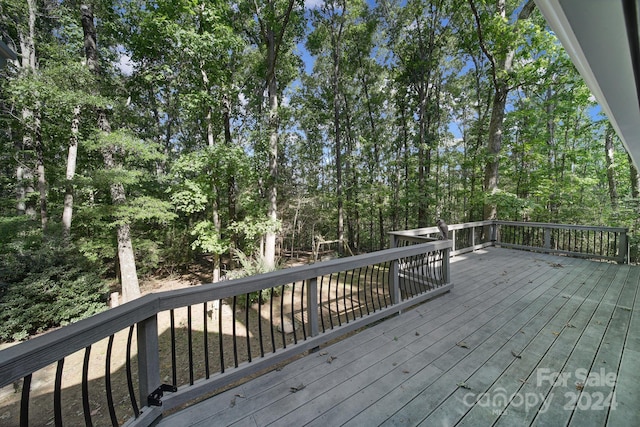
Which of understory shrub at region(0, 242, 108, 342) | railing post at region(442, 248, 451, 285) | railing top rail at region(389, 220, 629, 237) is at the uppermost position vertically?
railing top rail at region(389, 220, 629, 237)

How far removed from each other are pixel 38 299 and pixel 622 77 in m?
8.91

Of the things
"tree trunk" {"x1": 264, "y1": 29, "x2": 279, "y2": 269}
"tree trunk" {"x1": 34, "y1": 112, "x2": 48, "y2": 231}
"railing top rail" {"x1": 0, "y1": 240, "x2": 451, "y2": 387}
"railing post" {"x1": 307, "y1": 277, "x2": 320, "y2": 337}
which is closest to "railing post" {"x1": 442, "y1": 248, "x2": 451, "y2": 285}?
"railing top rail" {"x1": 0, "y1": 240, "x2": 451, "y2": 387}

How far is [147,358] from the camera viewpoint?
1548 millimetres

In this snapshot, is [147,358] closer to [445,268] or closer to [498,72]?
[445,268]

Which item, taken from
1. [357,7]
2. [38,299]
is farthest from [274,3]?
[38,299]

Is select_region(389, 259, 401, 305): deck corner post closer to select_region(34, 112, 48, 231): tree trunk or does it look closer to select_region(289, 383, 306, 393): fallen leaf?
select_region(289, 383, 306, 393): fallen leaf

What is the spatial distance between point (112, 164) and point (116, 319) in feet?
23.1

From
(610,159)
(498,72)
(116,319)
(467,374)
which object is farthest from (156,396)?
(610,159)

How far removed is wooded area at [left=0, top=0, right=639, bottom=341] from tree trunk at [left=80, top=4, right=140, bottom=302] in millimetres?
40

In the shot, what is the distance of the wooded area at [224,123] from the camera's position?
5859mm

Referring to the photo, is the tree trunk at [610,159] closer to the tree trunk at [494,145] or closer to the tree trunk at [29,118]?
the tree trunk at [494,145]

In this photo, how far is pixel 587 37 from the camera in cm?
61

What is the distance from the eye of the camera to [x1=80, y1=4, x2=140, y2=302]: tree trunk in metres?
6.19

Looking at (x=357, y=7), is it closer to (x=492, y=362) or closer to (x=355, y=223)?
(x=355, y=223)
